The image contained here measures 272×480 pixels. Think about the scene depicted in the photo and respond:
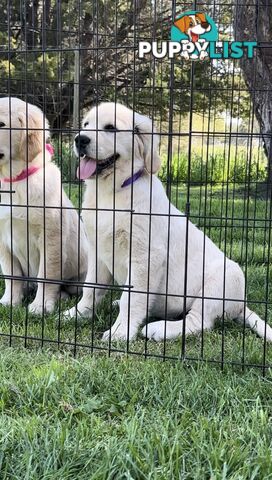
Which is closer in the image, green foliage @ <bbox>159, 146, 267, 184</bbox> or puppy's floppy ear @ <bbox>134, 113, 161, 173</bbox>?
puppy's floppy ear @ <bbox>134, 113, 161, 173</bbox>

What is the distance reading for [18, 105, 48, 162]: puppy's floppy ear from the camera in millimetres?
3510

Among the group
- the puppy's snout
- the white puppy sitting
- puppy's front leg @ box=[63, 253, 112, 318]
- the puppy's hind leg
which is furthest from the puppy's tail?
the puppy's snout

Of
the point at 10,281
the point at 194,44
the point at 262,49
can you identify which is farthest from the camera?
the point at 262,49

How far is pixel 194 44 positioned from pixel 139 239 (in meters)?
1.14

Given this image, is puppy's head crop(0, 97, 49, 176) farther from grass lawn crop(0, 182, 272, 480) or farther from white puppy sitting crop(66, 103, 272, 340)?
grass lawn crop(0, 182, 272, 480)

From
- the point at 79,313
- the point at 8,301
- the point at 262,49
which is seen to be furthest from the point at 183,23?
the point at 262,49

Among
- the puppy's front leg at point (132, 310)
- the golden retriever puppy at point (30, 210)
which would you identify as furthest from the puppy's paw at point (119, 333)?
the golden retriever puppy at point (30, 210)

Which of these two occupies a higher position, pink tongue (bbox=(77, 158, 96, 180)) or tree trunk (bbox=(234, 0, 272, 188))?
tree trunk (bbox=(234, 0, 272, 188))

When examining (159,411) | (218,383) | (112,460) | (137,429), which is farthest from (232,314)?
(112,460)

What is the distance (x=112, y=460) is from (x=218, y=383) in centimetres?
75

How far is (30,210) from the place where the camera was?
356 centimetres

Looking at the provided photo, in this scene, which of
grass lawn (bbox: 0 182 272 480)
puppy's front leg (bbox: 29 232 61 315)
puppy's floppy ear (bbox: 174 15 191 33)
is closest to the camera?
grass lawn (bbox: 0 182 272 480)

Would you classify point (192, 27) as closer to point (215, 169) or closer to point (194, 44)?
point (194, 44)

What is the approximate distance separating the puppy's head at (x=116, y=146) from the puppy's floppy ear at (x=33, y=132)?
14.5 inches
